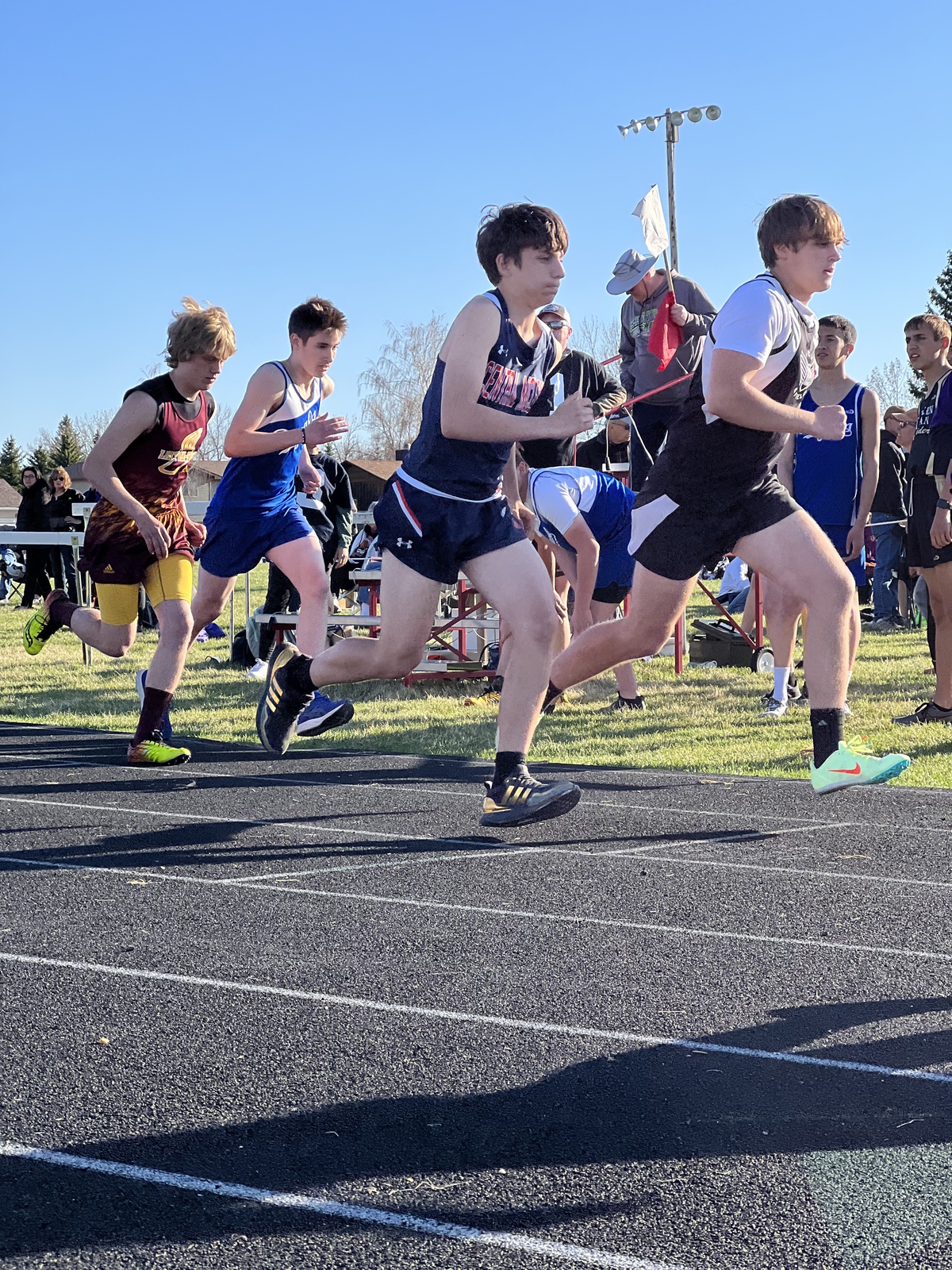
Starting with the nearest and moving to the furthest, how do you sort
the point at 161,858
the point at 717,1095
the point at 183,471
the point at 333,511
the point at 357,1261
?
1. the point at 357,1261
2. the point at 717,1095
3. the point at 161,858
4. the point at 183,471
5. the point at 333,511

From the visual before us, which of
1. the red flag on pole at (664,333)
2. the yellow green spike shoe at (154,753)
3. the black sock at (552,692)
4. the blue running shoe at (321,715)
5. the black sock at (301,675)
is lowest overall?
the yellow green spike shoe at (154,753)

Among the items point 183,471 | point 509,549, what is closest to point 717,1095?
point 509,549

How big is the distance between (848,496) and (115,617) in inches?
163

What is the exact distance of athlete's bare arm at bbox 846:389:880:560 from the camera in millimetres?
8180

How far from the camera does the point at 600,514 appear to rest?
8.84 metres

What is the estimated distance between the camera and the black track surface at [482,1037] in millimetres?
2246

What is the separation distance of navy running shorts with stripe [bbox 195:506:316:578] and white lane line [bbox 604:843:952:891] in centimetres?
258

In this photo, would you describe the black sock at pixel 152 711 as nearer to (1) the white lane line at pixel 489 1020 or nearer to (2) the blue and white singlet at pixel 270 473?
(2) the blue and white singlet at pixel 270 473

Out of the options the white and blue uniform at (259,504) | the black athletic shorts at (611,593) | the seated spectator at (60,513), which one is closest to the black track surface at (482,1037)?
the white and blue uniform at (259,504)

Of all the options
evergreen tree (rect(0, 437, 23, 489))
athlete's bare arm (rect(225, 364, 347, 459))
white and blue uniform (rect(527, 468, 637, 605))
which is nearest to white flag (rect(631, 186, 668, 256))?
white and blue uniform (rect(527, 468, 637, 605))

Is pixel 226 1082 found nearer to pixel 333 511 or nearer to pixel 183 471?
pixel 183 471

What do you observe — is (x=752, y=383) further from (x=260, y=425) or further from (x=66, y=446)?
(x=66, y=446)

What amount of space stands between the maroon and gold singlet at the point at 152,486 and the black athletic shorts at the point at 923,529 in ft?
12.5

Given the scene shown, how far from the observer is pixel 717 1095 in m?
2.78
